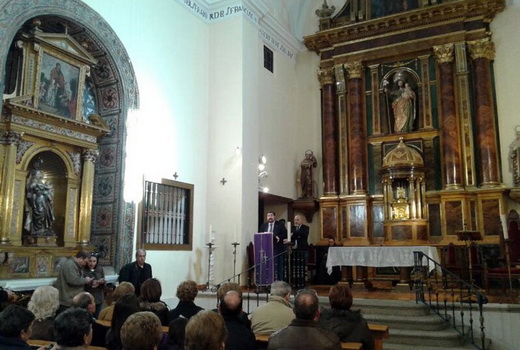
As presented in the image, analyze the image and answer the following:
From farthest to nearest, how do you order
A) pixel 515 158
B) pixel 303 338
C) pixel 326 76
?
pixel 326 76 < pixel 515 158 < pixel 303 338

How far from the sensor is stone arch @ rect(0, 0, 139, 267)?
8.29 meters

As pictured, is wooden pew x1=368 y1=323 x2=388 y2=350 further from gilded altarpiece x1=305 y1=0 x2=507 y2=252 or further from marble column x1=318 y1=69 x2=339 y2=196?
marble column x1=318 y1=69 x2=339 y2=196

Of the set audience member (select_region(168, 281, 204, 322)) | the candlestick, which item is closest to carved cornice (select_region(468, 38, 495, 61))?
the candlestick

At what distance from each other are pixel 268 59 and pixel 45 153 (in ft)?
20.9

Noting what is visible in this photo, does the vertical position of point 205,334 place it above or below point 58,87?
below

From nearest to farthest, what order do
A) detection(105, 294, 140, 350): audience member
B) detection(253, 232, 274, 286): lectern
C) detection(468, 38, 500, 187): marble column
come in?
detection(105, 294, 140, 350): audience member, detection(253, 232, 274, 286): lectern, detection(468, 38, 500, 187): marble column

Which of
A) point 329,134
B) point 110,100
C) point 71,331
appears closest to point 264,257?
point 110,100

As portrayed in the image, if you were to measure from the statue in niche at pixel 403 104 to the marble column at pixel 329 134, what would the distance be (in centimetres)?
147

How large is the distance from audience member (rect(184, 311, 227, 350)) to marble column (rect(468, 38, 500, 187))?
10.1 m

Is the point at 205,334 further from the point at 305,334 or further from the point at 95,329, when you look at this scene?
the point at 95,329

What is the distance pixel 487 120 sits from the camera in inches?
442

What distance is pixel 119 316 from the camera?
11.6 feet

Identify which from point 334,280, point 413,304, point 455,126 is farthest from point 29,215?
point 455,126

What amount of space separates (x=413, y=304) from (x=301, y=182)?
6425mm
